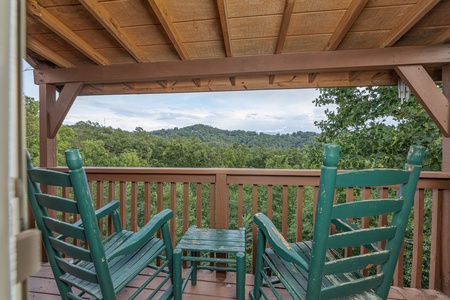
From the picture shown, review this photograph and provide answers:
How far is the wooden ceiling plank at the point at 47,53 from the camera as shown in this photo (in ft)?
6.19

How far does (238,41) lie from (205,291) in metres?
2.14

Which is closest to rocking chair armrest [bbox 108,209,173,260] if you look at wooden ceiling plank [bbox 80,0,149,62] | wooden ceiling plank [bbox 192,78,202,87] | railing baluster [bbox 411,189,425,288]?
wooden ceiling plank [bbox 80,0,149,62]

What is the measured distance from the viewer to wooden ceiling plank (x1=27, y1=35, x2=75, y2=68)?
74.2 inches

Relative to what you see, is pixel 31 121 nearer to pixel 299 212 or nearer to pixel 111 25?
pixel 111 25

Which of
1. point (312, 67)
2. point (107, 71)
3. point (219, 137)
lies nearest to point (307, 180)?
point (312, 67)

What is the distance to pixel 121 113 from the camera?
11711 mm

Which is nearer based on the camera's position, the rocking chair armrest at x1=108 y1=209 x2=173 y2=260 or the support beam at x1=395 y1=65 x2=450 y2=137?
the rocking chair armrest at x1=108 y1=209 x2=173 y2=260

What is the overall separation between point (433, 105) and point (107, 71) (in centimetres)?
310

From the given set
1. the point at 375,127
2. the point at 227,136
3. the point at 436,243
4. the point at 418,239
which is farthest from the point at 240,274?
the point at 227,136

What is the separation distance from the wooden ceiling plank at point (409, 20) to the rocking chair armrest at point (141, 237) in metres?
2.22

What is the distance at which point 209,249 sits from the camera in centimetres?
138

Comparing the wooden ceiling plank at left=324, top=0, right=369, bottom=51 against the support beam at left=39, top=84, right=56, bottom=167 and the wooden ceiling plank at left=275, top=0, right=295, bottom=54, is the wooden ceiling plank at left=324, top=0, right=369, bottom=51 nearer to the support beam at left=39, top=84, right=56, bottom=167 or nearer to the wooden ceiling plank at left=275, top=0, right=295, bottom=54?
the wooden ceiling plank at left=275, top=0, right=295, bottom=54

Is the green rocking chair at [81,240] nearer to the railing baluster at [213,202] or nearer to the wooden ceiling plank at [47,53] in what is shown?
the railing baluster at [213,202]

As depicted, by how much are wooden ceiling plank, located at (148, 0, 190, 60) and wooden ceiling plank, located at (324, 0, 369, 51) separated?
132 cm
